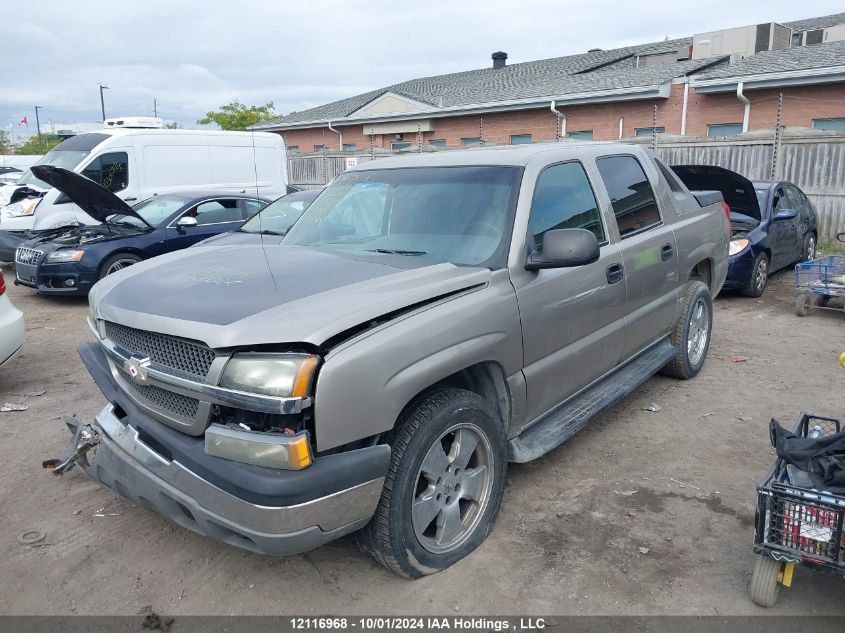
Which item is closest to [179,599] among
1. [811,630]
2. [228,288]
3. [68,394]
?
[228,288]

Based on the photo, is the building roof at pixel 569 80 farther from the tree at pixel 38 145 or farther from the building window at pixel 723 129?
the tree at pixel 38 145

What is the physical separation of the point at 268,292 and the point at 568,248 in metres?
1.46

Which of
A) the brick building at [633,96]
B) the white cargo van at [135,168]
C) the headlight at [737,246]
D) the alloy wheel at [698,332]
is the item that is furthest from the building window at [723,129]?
the alloy wheel at [698,332]

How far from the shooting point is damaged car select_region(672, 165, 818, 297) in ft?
28.5

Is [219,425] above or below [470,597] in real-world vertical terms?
above

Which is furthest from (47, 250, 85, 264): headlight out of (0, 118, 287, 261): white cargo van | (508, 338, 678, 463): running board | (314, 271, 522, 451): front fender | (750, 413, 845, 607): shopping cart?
(750, 413, 845, 607): shopping cart

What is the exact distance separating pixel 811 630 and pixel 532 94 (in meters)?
20.3

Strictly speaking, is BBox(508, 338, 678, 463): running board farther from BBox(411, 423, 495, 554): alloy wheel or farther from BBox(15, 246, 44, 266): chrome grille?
BBox(15, 246, 44, 266): chrome grille

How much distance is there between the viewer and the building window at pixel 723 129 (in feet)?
57.8

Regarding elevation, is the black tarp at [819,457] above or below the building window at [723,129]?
below

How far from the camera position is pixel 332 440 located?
8.36 ft

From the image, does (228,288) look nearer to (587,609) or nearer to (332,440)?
(332,440)

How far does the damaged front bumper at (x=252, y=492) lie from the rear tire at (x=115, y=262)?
701cm

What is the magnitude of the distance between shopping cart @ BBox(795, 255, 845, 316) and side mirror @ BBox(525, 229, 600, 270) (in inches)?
230
